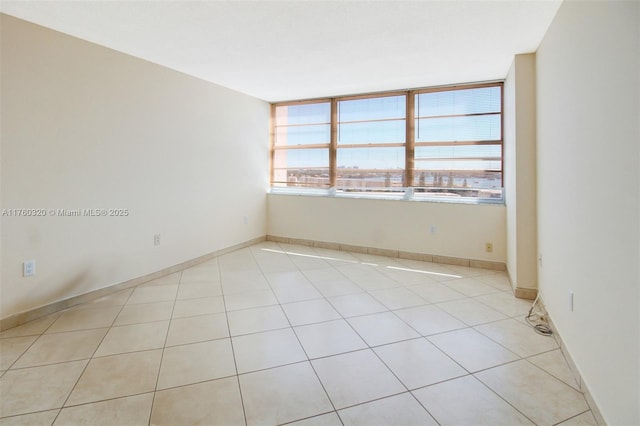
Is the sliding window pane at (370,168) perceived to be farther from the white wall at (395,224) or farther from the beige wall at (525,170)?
the beige wall at (525,170)

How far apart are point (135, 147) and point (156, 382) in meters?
2.47

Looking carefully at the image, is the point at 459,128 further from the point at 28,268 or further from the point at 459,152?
the point at 28,268

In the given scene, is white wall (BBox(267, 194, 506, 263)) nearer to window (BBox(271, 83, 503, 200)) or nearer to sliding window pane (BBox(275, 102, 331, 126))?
window (BBox(271, 83, 503, 200))

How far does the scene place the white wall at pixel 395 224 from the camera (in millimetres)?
4039

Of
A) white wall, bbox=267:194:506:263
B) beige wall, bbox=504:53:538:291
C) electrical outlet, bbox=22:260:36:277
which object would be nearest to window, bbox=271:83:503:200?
white wall, bbox=267:194:506:263

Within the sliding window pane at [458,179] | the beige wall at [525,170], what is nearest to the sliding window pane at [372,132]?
the sliding window pane at [458,179]

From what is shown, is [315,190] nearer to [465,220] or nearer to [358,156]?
[358,156]

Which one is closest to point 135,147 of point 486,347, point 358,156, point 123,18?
point 123,18

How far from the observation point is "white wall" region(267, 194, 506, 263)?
404 centimetres

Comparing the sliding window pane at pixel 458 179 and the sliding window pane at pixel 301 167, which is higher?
the sliding window pane at pixel 301 167

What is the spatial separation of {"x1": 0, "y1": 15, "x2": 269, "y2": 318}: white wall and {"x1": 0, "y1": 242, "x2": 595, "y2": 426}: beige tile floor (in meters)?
0.41

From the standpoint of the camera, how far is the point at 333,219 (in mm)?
5023

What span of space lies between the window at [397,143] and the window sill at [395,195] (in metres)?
0.02

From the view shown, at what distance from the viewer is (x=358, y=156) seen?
495 cm
